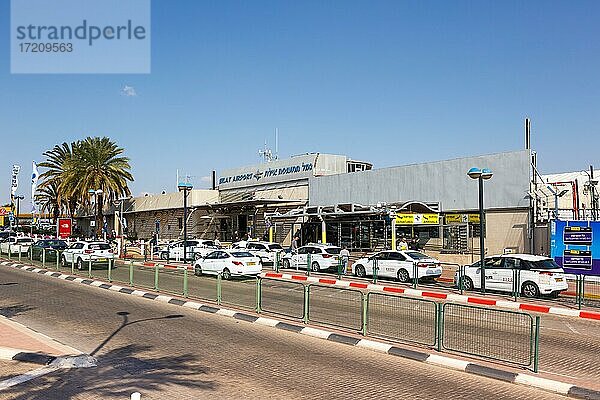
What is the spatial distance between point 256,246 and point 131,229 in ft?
128

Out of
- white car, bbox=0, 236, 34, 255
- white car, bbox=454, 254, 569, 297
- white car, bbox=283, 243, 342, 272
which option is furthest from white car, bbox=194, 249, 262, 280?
white car, bbox=0, 236, 34, 255

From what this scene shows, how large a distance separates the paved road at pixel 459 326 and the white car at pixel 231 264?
932cm

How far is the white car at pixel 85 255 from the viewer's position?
2972 centimetres

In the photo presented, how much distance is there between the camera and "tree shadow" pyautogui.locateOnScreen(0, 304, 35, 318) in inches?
656

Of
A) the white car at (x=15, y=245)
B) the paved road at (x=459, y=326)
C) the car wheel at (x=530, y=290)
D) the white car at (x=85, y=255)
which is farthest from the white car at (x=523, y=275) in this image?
the white car at (x=15, y=245)

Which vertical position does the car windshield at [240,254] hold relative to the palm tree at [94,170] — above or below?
below

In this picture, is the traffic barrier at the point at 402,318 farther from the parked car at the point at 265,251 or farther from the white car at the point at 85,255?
the parked car at the point at 265,251

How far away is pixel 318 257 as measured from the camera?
99.8ft

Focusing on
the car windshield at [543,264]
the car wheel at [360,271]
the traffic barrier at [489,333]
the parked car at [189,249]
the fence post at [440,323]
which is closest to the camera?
the traffic barrier at [489,333]

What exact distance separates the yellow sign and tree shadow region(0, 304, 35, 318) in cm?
2281

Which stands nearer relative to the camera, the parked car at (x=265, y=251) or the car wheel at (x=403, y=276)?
the car wheel at (x=403, y=276)

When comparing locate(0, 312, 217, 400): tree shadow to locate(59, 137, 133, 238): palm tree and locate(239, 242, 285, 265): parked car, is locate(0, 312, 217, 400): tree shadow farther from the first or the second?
locate(59, 137, 133, 238): palm tree

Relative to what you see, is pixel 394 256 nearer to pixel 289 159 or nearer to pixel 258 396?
pixel 258 396

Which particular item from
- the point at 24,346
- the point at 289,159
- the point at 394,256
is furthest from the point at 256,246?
the point at 24,346
